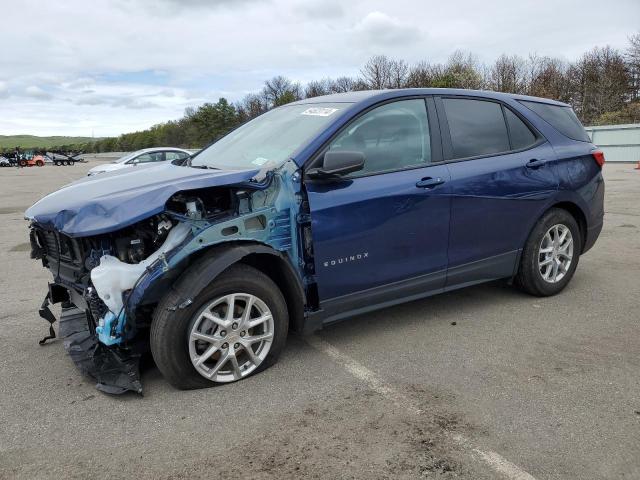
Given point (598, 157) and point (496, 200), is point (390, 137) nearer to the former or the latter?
point (496, 200)

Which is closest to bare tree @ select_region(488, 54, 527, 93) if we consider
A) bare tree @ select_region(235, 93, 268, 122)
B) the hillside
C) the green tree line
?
the green tree line

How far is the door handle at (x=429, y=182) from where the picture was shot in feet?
12.5

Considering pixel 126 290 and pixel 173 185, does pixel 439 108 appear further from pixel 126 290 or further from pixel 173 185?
pixel 126 290

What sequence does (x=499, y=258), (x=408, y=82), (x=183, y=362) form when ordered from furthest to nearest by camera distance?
(x=408, y=82) → (x=499, y=258) → (x=183, y=362)

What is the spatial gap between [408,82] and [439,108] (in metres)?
49.1

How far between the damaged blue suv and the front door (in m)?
0.01

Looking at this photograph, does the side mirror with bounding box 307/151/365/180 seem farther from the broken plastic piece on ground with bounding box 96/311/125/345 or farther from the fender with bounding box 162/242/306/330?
the broken plastic piece on ground with bounding box 96/311/125/345

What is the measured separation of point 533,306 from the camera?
4688mm

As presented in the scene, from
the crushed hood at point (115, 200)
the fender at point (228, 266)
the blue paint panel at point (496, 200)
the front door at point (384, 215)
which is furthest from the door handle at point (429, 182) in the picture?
the crushed hood at point (115, 200)

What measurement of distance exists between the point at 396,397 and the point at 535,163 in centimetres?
254

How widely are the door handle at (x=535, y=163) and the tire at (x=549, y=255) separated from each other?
466 mm

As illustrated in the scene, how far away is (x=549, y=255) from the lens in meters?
4.81

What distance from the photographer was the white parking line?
A: 8.01ft

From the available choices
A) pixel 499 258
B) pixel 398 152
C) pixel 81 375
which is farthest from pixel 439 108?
pixel 81 375
